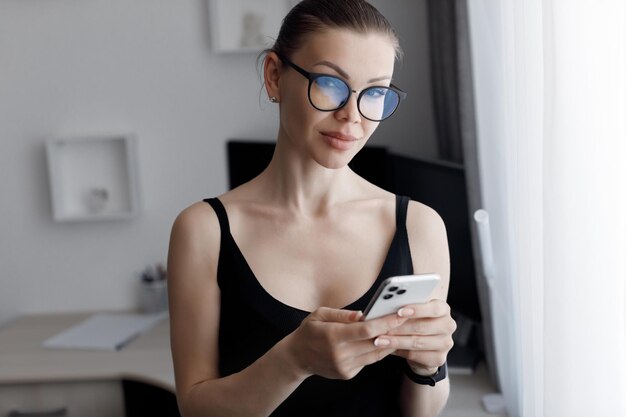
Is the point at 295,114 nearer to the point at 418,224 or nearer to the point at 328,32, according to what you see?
the point at 328,32

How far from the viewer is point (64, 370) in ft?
8.03

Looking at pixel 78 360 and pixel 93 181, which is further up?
pixel 93 181

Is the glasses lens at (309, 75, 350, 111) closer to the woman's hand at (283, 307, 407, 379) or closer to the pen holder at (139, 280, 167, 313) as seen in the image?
the woman's hand at (283, 307, 407, 379)

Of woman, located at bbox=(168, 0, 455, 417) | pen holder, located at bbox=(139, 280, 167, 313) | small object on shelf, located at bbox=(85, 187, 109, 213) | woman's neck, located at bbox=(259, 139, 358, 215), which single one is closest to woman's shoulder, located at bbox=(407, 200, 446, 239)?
woman, located at bbox=(168, 0, 455, 417)

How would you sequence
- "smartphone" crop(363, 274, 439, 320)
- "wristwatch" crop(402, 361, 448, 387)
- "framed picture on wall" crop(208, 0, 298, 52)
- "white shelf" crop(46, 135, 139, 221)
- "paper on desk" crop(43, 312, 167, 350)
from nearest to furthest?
"smartphone" crop(363, 274, 439, 320) < "wristwatch" crop(402, 361, 448, 387) < "paper on desk" crop(43, 312, 167, 350) < "framed picture on wall" crop(208, 0, 298, 52) < "white shelf" crop(46, 135, 139, 221)

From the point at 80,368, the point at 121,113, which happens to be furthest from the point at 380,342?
the point at 121,113

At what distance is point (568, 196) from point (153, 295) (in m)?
1.93

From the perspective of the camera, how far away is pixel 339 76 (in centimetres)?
108

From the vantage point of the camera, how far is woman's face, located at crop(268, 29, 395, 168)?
1.08 m

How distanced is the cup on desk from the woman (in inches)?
69.0

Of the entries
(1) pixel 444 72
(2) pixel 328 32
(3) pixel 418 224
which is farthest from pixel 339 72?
(1) pixel 444 72

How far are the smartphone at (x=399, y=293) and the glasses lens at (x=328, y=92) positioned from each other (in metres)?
0.25

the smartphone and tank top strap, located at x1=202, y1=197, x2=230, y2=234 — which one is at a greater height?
tank top strap, located at x1=202, y1=197, x2=230, y2=234

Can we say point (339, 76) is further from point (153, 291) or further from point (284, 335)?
point (153, 291)
